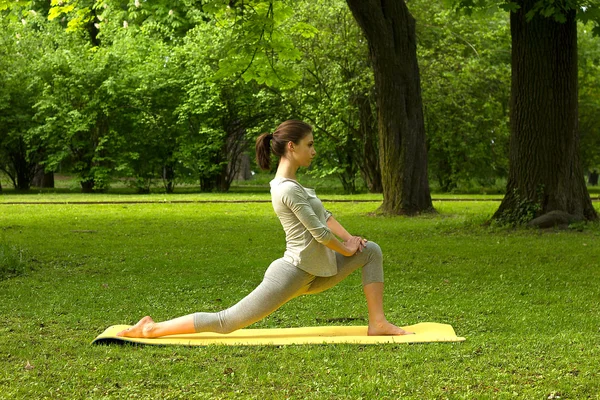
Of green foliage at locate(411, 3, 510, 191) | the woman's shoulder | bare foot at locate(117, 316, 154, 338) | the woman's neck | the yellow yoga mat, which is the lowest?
the yellow yoga mat

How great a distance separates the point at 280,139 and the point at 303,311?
7.35 feet

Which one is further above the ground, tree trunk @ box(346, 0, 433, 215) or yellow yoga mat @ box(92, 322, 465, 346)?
tree trunk @ box(346, 0, 433, 215)

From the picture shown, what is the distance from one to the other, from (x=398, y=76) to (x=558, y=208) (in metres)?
4.62

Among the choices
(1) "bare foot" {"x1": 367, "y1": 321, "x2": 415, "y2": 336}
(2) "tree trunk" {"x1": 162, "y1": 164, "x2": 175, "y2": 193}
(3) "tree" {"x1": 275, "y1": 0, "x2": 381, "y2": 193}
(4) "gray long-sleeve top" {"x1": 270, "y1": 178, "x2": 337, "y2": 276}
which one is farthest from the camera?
(2) "tree trunk" {"x1": 162, "y1": 164, "x2": 175, "y2": 193}

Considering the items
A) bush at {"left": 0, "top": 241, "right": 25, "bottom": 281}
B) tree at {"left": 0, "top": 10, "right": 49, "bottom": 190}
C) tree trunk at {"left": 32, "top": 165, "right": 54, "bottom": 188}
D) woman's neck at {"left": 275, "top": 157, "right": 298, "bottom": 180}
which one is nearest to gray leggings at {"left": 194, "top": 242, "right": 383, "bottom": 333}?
woman's neck at {"left": 275, "top": 157, "right": 298, "bottom": 180}

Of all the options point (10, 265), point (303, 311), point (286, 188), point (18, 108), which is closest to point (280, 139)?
point (286, 188)

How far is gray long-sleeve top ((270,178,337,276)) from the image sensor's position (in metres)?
6.17

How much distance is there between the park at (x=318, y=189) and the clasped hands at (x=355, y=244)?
73cm

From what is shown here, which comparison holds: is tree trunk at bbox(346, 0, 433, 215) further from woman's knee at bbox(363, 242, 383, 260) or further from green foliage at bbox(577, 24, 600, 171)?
green foliage at bbox(577, 24, 600, 171)

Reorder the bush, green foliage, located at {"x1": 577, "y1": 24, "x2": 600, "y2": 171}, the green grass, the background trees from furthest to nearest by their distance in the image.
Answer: green foliage, located at {"x1": 577, "y1": 24, "x2": 600, "y2": 171}
the background trees
the bush
the green grass

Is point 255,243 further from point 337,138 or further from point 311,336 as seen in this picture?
point 337,138

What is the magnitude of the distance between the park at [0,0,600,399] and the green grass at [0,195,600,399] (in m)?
0.03

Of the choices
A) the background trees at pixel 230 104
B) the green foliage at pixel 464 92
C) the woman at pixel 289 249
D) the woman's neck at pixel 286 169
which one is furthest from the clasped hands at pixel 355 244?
the green foliage at pixel 464 92

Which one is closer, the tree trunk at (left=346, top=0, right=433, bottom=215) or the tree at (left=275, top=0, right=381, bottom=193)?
the tree trunk at (left=346, top=0, right=433, bottom=215)
